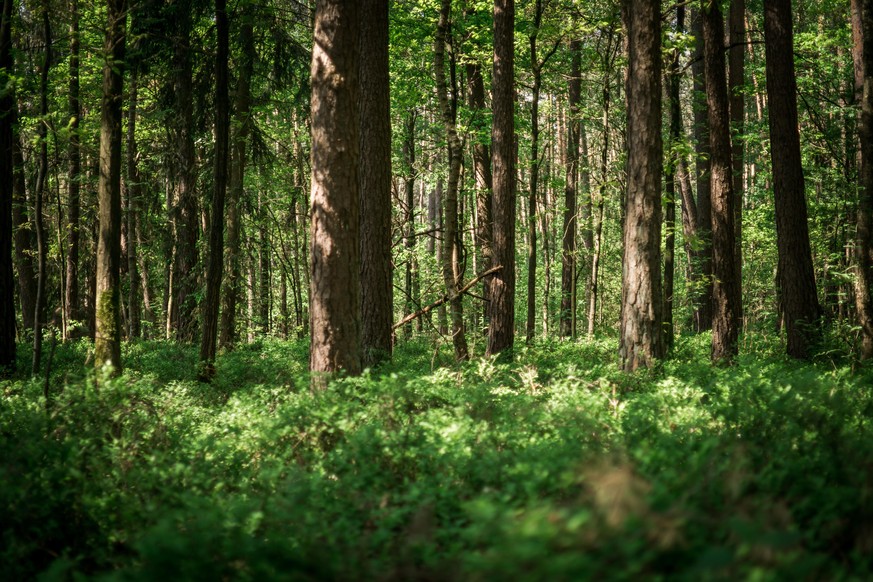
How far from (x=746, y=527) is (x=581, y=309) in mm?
40141

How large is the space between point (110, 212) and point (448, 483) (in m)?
7.23

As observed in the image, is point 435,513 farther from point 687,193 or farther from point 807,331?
point 687,193

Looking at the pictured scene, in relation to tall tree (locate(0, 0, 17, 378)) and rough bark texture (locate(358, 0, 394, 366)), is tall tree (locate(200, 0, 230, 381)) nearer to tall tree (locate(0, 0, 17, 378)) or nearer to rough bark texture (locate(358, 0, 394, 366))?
rough bark texture (locate(358, 0, 394, 366))

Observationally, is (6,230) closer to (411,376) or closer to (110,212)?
(110,212)

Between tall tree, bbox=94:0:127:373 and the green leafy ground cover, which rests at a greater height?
tall tree, bbox=94:0:127:373

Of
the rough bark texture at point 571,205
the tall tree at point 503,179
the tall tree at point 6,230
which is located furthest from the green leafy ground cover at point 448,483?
the rough bark texture at point 571,205

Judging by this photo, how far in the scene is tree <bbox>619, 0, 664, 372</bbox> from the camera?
1008 cm

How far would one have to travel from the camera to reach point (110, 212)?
966 centimetres

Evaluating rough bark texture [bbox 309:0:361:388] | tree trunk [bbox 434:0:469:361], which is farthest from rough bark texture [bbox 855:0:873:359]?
rough bark texture [bbox 309:0:361:388]

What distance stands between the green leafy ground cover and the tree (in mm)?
1391

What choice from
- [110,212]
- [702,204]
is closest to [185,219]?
[110,212]

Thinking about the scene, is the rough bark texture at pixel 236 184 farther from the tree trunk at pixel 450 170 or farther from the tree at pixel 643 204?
the tree at pixel 643 204

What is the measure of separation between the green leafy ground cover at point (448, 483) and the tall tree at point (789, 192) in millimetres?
3658

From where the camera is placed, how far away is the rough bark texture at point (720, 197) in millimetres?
13273
